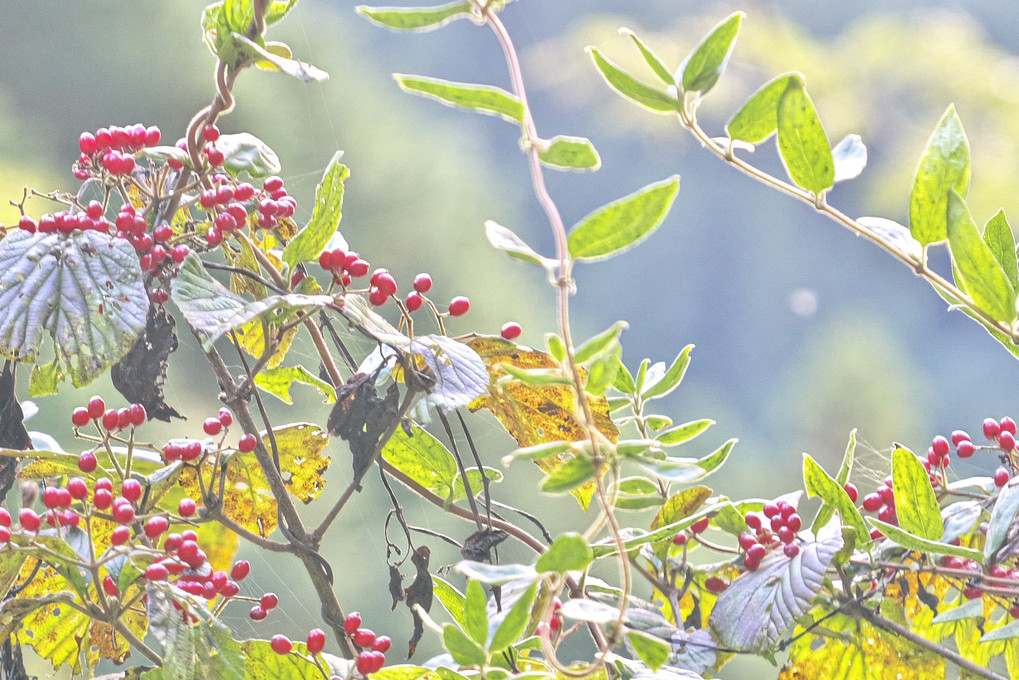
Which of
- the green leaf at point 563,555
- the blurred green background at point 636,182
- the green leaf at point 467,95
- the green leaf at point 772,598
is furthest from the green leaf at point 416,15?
the blurred green background at point 636,182

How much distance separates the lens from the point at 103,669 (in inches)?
54.6

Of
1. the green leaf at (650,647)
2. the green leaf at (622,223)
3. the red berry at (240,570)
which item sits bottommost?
the green leaf at (650,647)

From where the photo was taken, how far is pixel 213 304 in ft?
0.99

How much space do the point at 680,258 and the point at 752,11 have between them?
26.2 inches

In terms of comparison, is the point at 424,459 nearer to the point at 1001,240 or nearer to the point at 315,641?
the point at 315,641

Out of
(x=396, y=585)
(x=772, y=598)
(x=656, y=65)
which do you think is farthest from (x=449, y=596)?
(x=656, y=65)

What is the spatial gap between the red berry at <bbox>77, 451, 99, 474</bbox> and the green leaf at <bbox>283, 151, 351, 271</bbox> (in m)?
0.12

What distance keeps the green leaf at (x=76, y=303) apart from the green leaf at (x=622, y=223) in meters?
0.17

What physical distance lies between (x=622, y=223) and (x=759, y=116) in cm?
9

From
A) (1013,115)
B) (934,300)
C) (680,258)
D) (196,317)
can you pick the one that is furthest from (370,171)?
(1013,115)

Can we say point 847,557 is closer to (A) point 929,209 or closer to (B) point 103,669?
(A) point 929,209

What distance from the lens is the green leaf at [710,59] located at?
24 centimetres

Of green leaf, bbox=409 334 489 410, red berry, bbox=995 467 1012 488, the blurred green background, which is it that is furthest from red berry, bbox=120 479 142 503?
the blurred green background

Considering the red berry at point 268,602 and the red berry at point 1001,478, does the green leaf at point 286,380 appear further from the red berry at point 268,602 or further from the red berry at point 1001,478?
the red berry at point 1001,478
